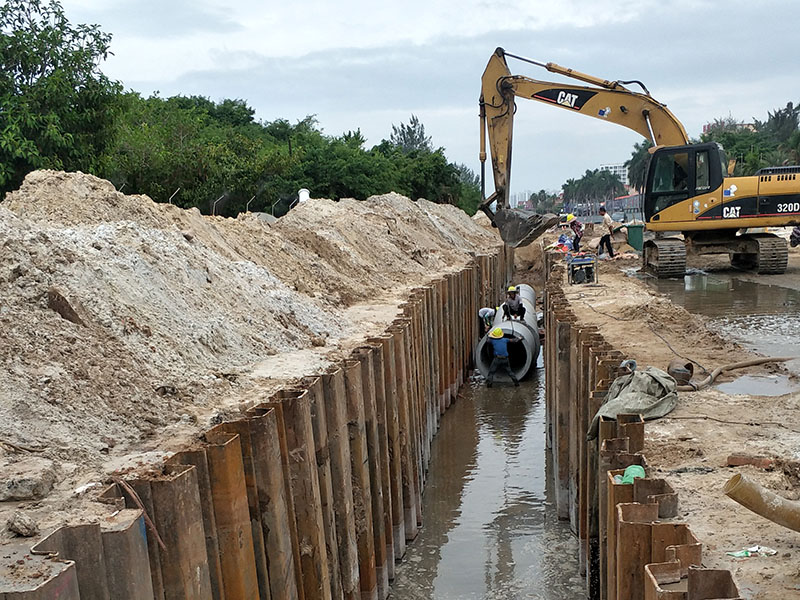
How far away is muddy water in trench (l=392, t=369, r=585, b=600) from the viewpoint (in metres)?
9.37

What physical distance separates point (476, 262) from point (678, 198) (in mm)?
5791

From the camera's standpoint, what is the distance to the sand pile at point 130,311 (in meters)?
6.91

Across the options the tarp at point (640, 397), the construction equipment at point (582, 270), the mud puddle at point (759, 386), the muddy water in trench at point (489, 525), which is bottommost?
the muddy water in trench at point (489, 525)

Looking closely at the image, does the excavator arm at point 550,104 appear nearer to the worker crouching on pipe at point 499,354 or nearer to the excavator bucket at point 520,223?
the excavator bucket at point 520,223

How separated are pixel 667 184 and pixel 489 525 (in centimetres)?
1475

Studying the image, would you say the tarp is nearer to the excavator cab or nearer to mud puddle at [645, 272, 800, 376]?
mud puddle at [645, 272, 800, 376]

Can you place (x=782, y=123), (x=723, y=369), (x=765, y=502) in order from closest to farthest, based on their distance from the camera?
1. (x=765, y=502)
2. (x=723, y=369)
3. (x=782, y=123)

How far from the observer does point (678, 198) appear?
22.9 m

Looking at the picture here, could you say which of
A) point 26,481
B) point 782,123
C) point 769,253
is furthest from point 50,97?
point 782,123

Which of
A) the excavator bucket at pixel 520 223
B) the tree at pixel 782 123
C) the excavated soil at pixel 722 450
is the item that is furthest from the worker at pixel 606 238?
the tree at pixel 782 123

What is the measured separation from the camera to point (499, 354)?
18.2 m

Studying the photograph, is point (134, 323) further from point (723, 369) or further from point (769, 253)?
point (769, 253)

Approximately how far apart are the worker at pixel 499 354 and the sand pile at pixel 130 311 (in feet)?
7.90

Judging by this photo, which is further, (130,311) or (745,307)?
(745,307)
